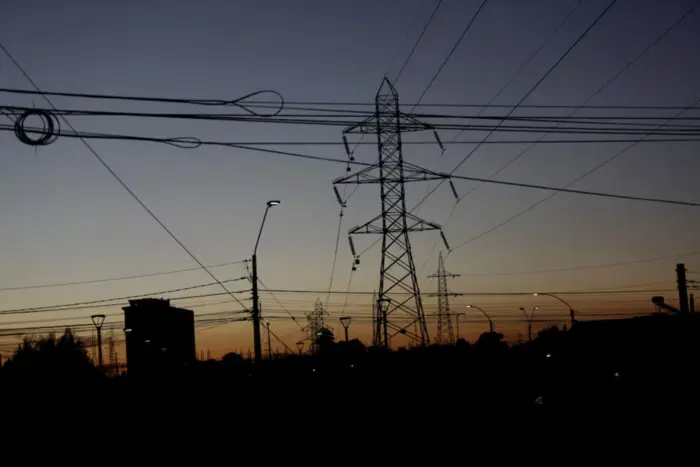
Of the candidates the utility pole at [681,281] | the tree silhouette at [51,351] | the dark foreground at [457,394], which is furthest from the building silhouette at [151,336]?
the utility pole at [681,281]

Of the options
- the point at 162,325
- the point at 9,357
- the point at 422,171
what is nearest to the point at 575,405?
the point at 422,171

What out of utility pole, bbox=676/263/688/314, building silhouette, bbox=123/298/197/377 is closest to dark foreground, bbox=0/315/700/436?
utility pole, bbox=676/263/688/314

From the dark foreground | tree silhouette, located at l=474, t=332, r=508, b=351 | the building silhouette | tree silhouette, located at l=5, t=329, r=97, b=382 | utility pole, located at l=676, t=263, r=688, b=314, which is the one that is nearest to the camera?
the dark foreground

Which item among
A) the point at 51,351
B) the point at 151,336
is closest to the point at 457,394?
the point at 51,351

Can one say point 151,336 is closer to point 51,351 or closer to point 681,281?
point 51,351

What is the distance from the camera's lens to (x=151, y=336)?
5733 inches

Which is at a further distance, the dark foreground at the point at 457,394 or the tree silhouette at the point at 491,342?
the tree silhouette at the point at 491,342

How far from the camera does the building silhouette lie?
143250 mm

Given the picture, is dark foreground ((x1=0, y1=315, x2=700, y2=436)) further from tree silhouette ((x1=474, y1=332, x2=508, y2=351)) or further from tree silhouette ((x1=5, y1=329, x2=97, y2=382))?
tree silhouette ((x1=474, y1=332, x2=508, y2=351))

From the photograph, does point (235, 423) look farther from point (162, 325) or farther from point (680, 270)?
point (162, 325)

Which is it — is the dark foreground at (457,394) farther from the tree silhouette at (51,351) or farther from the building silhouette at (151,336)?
the building silhouette at (151,336)

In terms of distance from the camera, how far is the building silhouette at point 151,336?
14325cm

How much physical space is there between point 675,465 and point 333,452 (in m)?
10.8

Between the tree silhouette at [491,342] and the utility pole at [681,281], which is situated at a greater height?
the utility pole at [681,281]
